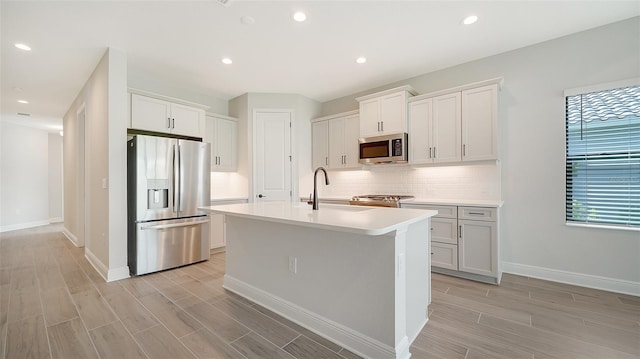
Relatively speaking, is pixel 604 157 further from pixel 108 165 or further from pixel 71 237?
pixel 71 237

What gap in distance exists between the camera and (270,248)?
93.5 inches

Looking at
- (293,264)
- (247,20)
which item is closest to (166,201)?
(293,264)

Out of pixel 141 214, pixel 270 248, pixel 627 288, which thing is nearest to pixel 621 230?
pixel 627 288

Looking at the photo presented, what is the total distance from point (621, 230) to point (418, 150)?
2.18 metres

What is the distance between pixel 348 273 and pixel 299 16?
7.85ft

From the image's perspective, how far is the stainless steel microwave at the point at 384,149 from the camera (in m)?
3.79

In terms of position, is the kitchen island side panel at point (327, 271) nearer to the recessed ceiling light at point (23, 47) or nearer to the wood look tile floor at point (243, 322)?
the wood look tile floor at point (243, 322)

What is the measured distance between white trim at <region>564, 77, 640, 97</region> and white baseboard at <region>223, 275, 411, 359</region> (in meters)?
3.22

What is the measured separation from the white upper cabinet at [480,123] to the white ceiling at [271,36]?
1.87 feet

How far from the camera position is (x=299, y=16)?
101 inches

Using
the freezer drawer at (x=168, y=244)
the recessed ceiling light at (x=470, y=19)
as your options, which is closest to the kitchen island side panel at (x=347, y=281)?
the freezer drawer at (x=168, y=244)

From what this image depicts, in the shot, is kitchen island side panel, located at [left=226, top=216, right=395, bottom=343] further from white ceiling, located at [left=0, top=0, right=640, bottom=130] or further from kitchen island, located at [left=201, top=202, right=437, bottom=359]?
white ceiling, located at [left=0, top=0, right=640, bottom=130]

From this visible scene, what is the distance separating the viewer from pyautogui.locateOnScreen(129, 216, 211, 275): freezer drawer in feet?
10.6

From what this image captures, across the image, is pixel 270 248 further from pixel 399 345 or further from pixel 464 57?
pixel 464 57
